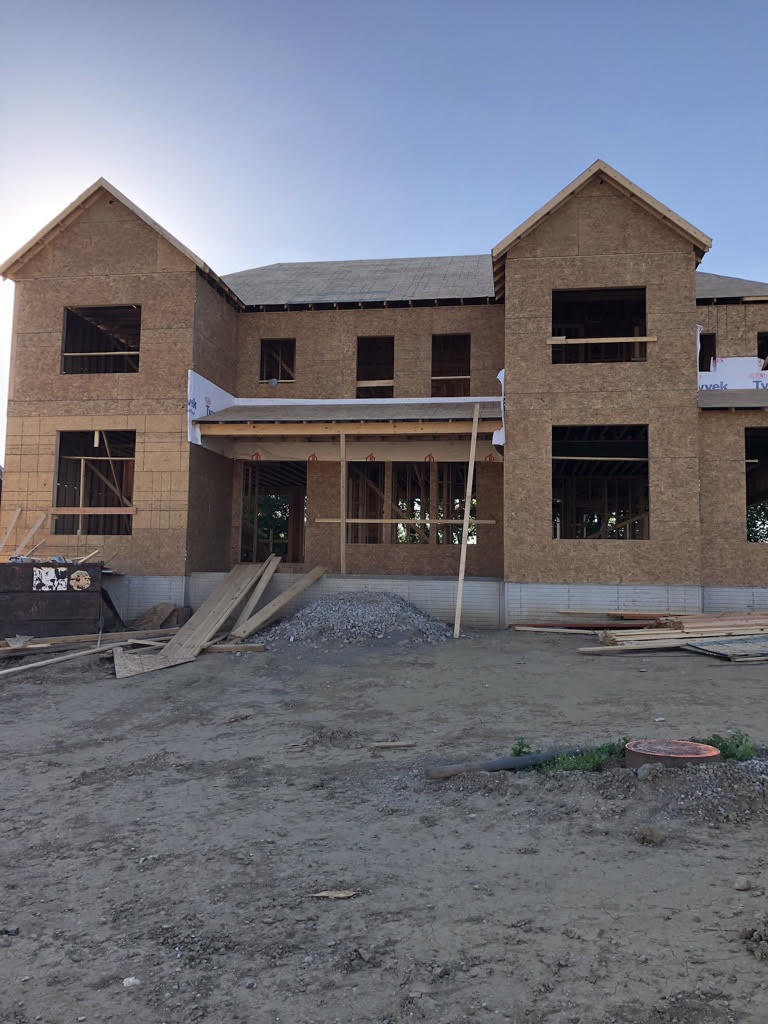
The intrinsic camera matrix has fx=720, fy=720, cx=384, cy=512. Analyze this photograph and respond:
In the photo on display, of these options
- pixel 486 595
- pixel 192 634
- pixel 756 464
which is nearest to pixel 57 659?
pixel 192 634

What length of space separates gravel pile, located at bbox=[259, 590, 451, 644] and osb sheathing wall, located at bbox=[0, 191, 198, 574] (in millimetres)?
3393

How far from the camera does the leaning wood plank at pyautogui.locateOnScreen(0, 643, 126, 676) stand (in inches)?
414

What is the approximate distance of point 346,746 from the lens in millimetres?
6730

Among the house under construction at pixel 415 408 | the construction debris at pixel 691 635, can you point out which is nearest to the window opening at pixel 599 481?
the house under construction at pixel 415 408

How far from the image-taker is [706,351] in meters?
16.2

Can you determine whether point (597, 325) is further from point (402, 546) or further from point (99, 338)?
point (99, 338)

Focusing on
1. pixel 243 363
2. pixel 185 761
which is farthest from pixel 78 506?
pixel 185 761

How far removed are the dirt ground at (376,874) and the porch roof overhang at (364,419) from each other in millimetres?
7443

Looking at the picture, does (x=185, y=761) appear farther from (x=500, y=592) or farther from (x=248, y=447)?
(x=248, y=447)

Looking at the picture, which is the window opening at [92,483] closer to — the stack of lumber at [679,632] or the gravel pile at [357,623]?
the gravel pile at [357,623]

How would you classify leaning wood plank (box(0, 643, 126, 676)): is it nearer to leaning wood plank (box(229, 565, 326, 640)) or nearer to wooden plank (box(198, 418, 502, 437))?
leaning wood plank (box(229, 565, 326, 640))

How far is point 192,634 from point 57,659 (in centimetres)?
208

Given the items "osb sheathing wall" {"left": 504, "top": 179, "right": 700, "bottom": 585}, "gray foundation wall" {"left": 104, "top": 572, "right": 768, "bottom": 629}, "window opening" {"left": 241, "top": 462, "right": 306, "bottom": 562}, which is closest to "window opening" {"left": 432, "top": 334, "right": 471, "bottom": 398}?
"osb sheathing wall" {"left": 504, "top": 179, "right": 700, "bottom": 585}

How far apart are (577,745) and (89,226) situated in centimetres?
1501
